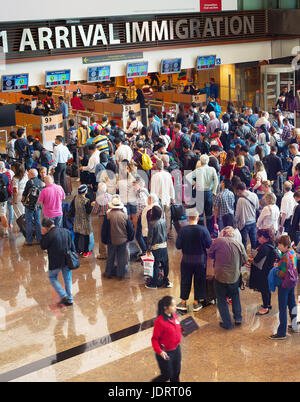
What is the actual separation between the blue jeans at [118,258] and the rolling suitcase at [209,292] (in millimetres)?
1572

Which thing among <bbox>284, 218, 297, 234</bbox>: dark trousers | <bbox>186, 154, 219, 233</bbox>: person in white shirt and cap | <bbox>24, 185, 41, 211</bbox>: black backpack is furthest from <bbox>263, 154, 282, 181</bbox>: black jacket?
<bbox>24, 185, 41, 211</bbox>: black backpack

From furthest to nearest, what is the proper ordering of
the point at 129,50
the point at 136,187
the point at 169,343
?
the point at 129,50 → the point at 136,187 → the point at 169,343

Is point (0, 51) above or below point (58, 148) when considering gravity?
above

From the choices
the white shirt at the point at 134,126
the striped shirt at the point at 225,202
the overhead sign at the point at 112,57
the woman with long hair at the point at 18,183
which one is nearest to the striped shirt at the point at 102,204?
the striped shirt at the point at 225,202

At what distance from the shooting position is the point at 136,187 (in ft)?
33.0

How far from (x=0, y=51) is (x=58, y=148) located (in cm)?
508

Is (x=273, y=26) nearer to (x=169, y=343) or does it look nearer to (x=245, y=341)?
(x=245, y=341)

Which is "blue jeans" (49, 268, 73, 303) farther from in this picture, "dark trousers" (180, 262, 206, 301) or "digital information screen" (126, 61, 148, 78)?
"digital information screen" (126, 61, 148, 78)

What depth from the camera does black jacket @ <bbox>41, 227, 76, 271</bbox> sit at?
8266mm

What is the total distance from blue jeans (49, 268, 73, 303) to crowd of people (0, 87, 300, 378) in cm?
1

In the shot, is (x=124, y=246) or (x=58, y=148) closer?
(x=124, y=246)

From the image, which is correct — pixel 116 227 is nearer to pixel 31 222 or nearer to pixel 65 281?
pixel 65 281

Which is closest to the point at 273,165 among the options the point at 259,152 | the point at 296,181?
the point at 259,152

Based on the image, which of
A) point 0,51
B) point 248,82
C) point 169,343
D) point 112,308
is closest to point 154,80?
point 248,82
